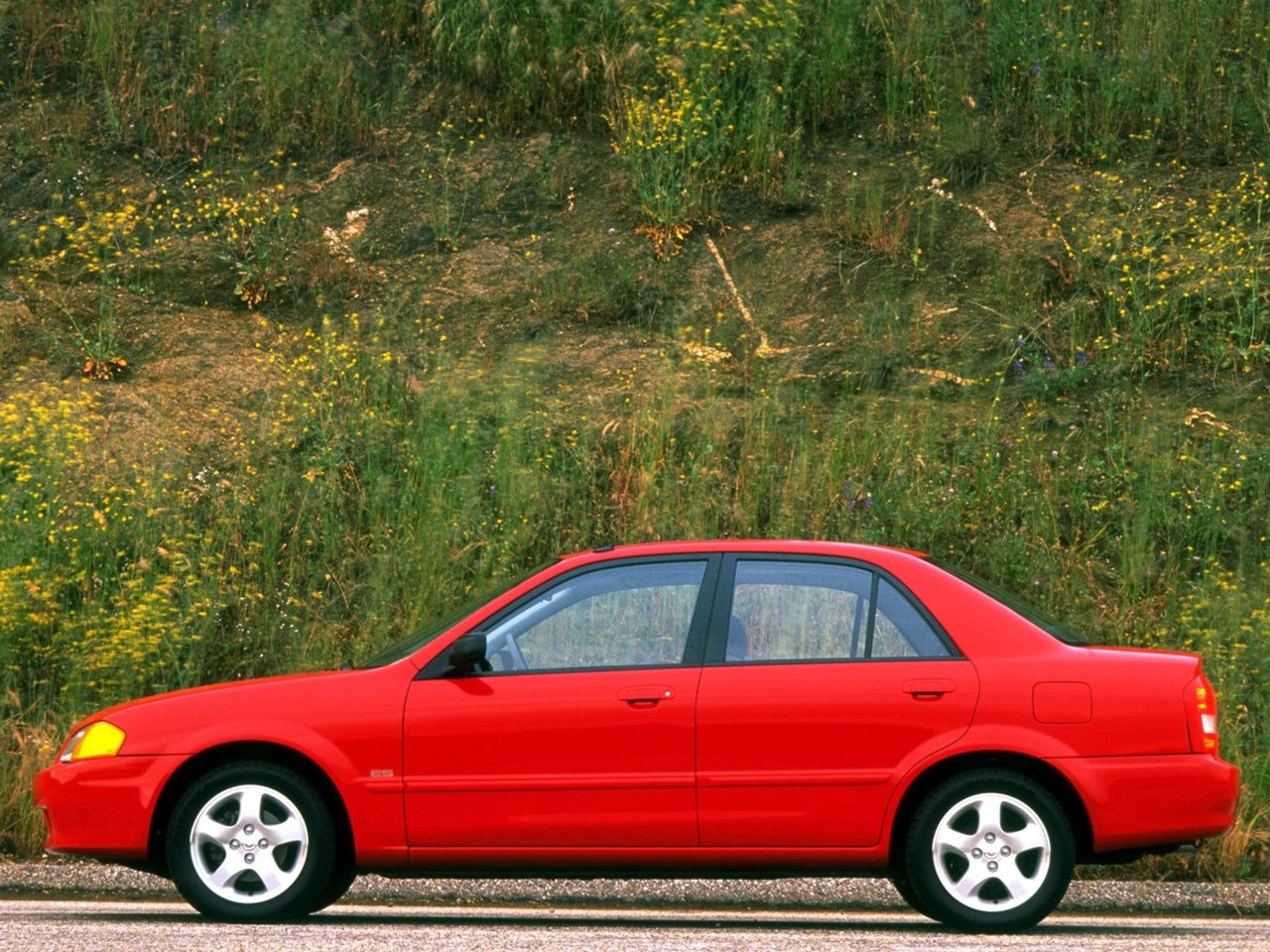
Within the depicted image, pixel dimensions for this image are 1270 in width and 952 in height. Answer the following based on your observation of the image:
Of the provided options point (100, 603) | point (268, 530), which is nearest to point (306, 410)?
point (268, 530)

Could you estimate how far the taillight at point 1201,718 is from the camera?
718 cm

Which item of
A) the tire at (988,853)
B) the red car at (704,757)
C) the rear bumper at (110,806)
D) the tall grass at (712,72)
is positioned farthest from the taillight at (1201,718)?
the tall grass at (712,72)

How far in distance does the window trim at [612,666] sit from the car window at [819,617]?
10 centimetres

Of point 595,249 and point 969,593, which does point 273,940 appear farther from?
point 595,249

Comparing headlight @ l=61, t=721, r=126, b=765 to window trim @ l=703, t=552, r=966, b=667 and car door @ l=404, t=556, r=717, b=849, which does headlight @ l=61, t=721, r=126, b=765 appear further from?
window trim @ l=703, t=552, r=966, b=667

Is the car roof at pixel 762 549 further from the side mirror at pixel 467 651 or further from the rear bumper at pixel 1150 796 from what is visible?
the rear bumper at pixel 1150 796

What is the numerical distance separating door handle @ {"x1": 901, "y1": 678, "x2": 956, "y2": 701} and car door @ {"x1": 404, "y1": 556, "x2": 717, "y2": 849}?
822mm

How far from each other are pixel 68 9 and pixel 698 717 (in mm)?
13444

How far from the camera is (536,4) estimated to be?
1716 centimetres

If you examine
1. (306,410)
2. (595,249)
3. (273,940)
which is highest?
(595,249)

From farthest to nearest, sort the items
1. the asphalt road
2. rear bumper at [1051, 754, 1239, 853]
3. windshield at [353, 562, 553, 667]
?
windshield at [353, 562, 553, 667] → rear bumper at [1051, 754, 1239, 853] → the asphalt road

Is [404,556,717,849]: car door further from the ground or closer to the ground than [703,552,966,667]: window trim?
closer to the ground

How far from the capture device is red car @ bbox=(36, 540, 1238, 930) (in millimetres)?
7191

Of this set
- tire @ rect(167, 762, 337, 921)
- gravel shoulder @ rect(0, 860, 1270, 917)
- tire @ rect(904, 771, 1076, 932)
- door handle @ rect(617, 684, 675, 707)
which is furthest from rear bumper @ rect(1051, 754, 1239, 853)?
tire @ rect(167, 762, 337, 921)
